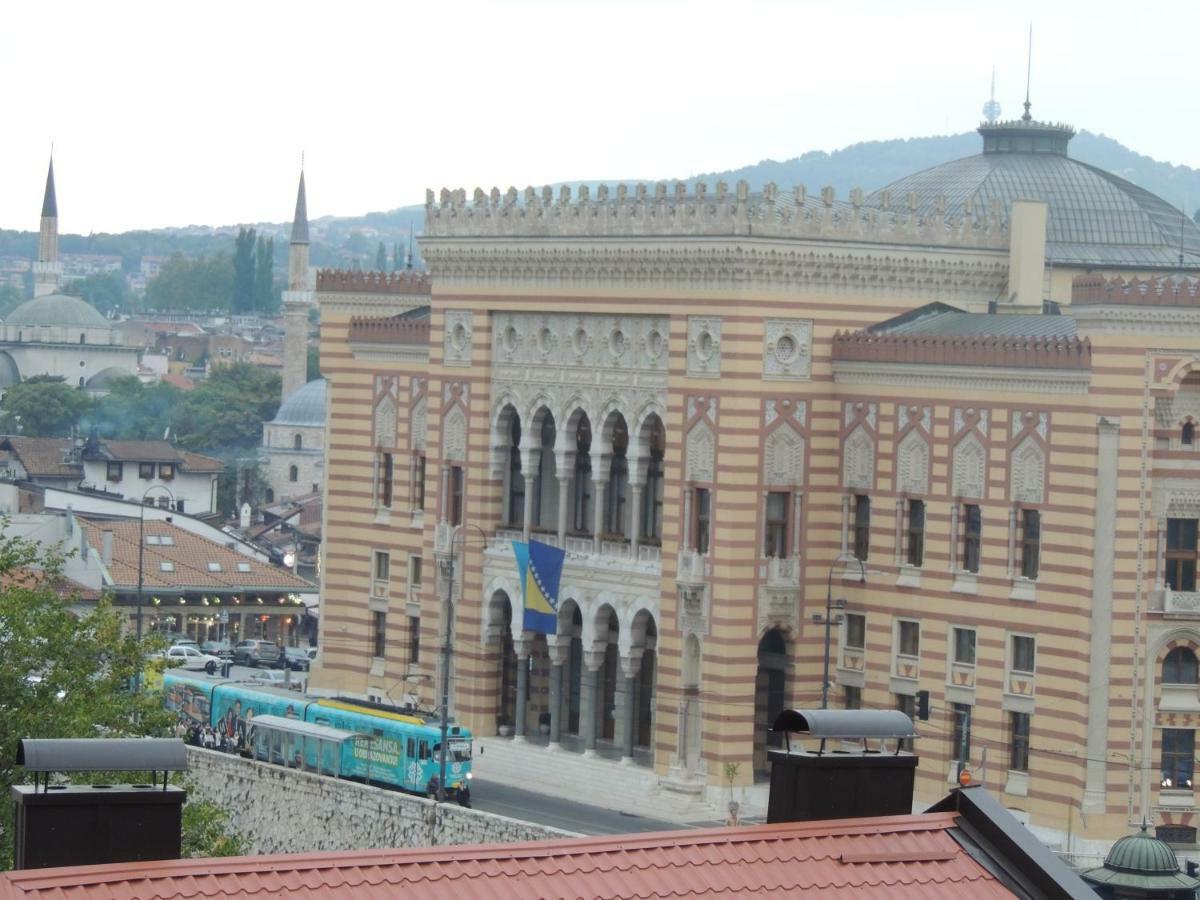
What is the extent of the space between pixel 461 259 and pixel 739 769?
16.0 meters

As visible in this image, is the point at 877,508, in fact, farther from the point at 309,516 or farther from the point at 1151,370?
the point at 309,516

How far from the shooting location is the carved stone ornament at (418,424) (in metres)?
80.2

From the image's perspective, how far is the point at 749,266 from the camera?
225 ft

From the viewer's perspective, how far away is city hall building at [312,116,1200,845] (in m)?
63.3

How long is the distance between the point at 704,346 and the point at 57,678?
18.4 metres

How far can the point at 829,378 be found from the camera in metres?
69.4

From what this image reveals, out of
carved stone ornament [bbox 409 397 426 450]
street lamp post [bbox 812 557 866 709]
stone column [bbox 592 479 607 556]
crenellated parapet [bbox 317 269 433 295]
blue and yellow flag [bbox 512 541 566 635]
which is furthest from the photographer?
crenellated parapet [bbox 317 269 433 295]

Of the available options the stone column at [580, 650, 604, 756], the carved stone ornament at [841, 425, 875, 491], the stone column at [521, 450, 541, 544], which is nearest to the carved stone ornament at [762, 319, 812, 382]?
the carved stone ornament at [841, 425, 875, 491]

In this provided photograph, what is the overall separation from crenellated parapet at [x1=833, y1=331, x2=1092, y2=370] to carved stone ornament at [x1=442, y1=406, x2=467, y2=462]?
11.4 metres

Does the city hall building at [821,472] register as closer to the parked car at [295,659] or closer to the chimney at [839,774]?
the parked car at [295,659]

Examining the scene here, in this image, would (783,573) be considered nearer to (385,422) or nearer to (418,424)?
(418,424)

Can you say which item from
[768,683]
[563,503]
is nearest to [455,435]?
[563,503]

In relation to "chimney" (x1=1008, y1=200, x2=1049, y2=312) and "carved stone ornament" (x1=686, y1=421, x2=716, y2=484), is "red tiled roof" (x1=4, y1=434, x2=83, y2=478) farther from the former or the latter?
"chimney" (x1=1008, y1=200, x2=1049, y2=312)

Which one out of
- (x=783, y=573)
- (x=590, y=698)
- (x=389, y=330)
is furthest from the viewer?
(x=389, y=330)
